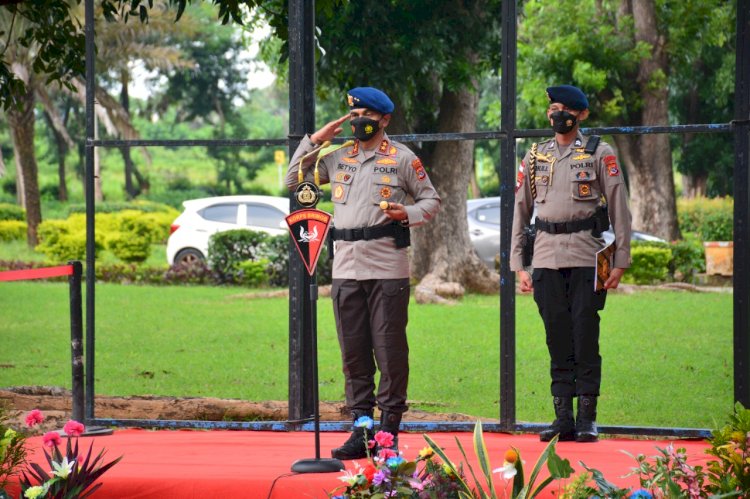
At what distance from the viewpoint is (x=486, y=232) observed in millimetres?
21812

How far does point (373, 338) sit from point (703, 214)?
2521 cm

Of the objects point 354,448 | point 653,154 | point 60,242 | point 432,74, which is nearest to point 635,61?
point 653,154

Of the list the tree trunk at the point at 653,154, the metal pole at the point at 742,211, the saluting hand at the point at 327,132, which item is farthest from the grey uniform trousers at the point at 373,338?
the tree trunk at the point at 653,154

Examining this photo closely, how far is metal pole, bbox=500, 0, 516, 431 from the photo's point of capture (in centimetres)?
623

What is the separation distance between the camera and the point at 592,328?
5.81 meters

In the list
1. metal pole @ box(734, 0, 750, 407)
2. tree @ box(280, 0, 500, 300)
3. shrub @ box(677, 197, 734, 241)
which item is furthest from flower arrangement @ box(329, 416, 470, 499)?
shrub @ box(677, 197, 734, 241)

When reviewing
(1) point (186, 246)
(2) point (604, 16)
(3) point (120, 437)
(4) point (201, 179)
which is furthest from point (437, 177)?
(4) point (201, 179)

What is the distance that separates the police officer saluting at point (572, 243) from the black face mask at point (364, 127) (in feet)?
3.10

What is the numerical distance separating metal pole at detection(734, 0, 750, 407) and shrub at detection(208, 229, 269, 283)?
14.1m

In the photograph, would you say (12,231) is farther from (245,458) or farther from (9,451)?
(9,451)

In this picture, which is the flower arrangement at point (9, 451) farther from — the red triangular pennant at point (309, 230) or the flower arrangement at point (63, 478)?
the red triangular pennant at point (309, 230)

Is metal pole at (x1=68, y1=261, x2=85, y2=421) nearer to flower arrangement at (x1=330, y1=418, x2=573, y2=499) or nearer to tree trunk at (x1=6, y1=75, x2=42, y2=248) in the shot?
flower arrangement at (x1=330, y1=418, x2=573, y2=499)

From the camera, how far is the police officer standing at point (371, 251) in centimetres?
532

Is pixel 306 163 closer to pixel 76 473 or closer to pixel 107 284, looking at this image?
pixel 76 473
